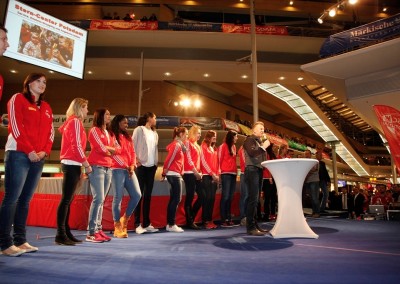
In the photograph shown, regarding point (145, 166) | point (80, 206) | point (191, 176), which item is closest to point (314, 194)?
point (191, 176)

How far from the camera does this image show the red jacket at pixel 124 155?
12.5ft

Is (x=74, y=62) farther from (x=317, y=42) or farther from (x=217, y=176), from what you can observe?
(x=317, y=42)

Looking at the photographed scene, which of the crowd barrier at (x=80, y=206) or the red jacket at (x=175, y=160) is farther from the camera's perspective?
the crowd barrier at (x=80, y=206)

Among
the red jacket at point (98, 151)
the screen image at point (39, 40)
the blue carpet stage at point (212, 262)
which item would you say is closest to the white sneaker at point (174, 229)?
the blue carpet stage at point (212, 262)

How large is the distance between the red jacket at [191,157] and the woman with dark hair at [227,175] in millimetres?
451

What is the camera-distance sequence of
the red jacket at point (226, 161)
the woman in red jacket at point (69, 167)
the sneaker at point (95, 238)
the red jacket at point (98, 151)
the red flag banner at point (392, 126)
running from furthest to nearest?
the red flag banner at point (392, 126)
the red jacket at point (226, 161)
the red jacket at point (98, 151)
the sneaker at point (95, 238)
the woman in red jacket at point (69, 167)

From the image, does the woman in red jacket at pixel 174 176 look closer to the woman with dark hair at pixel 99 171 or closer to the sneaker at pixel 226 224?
the sneaker at pixel 226 224

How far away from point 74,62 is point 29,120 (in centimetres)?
606

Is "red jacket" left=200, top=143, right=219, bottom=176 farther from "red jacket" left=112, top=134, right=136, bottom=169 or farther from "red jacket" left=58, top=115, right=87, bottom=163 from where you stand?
"red jacket" left=58, top=115, right=87, bottom=163

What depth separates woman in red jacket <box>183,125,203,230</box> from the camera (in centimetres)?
473

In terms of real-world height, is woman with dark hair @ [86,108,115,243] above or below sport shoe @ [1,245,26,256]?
above

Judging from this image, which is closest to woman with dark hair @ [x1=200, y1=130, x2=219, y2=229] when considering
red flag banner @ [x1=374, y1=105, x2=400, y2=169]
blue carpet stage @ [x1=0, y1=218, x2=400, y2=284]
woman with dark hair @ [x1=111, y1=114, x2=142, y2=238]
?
woman with dark hair @ [x1=111, y1=114, x2=142, y2=238]

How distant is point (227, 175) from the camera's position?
525cm

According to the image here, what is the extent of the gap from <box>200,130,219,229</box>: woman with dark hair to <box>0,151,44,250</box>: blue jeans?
8.99ft
